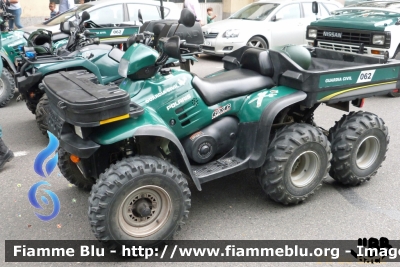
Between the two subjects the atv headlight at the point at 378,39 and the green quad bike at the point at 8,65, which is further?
the green quad bike at the point at 8,65

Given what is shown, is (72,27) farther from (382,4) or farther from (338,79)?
(382,4)

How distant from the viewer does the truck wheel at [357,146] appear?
13.0 ft

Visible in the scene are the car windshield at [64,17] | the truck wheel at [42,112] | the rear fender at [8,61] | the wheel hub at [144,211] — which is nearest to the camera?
the wheel hub at [144,211]

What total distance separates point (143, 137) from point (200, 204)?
3.32 ft

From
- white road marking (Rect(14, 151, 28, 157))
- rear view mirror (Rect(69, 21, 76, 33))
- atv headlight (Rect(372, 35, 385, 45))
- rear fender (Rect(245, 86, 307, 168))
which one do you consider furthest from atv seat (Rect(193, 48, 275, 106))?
atv headlight (Rect(372, 35, 385, 45))

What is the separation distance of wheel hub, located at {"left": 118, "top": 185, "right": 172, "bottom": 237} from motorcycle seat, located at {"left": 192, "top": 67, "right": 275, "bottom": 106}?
3.09 feet

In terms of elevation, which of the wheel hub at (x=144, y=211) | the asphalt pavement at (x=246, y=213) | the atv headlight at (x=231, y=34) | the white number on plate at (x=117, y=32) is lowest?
the asphalt pavement at (x=246, y=213)

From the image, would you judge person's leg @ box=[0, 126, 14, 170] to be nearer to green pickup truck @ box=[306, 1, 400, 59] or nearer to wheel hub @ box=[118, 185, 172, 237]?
wheel hub @ box=[118, 185, 172, 237]

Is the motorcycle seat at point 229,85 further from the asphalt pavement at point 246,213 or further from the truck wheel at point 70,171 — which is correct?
the truck wheel at point 70,171

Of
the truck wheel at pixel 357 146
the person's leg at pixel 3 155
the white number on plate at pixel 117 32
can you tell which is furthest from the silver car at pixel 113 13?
the truck wheel at pixel 357 146

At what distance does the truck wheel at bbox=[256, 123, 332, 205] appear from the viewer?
3.62 metres

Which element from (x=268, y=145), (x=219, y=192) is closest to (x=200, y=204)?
(x=219, y=192)

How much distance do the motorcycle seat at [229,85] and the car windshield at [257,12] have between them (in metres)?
7.66

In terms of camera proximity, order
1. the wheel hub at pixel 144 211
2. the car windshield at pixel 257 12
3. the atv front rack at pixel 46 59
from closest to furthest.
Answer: the wheel hub at pixel 144 211
the atv front rack at pixel 46 59
the car windshield at pixel 257 12
